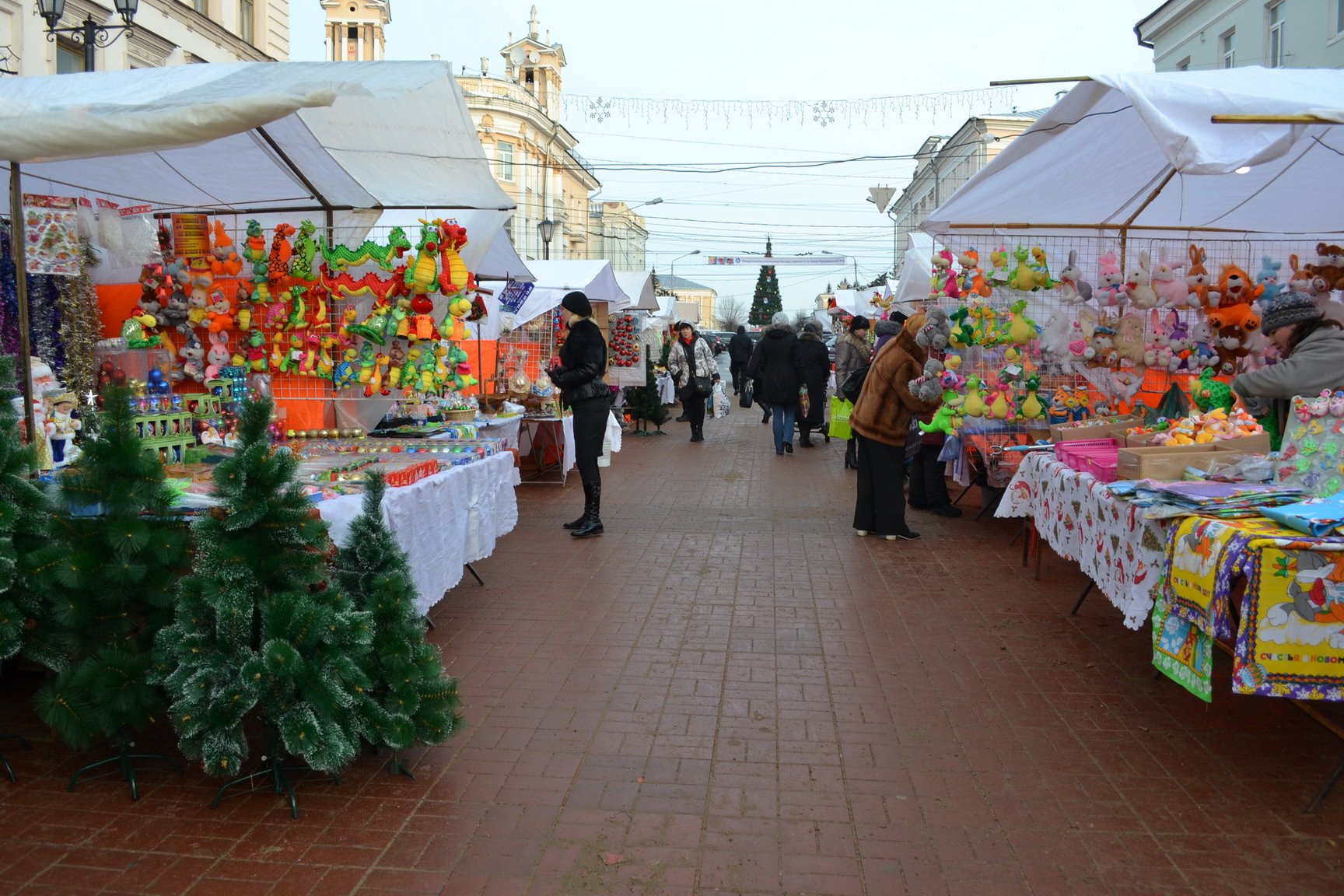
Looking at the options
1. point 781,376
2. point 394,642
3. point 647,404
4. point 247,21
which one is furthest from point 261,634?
point 247,21

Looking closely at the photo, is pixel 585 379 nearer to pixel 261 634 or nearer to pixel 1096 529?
pixel 1096 529

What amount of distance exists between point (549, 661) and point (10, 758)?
2.32 meters

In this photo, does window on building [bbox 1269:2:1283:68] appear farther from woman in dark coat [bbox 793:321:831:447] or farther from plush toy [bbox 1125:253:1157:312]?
plush toy [bbox 1125:253:1157:312]

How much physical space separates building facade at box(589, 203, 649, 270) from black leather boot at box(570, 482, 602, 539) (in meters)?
51.9

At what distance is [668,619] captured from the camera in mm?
5957

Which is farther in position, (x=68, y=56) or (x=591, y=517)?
(x=68, y=56)

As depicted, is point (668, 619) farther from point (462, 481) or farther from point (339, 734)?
point (339, 734)

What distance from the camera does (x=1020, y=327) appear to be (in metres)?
7.60

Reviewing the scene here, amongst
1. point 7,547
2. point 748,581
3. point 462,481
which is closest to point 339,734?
point 7,547

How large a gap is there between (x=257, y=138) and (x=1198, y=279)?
22.1ft

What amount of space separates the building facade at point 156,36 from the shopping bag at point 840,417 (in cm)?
1081

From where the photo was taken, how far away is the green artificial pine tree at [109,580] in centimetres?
345

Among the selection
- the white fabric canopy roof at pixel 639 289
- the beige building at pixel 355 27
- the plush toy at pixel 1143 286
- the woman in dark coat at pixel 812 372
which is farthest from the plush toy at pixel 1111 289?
the beige building at pixel 355 27

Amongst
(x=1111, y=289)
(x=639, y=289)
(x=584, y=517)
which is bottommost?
(x=584, y=517)
